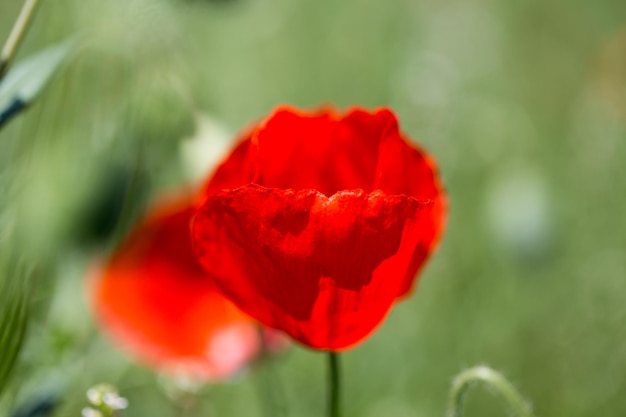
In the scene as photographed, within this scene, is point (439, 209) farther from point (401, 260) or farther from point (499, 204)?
point (499, 204)

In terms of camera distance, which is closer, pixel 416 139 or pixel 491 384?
pixel 491 384

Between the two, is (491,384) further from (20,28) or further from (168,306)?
(168,306)

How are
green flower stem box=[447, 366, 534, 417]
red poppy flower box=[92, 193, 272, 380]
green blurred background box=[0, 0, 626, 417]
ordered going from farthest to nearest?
red poppy flower box=[92, 193, 272, 380]
green blurred background box=[0, 0, 626, 417]
green flower stem box=[447, 366, 534, 417]

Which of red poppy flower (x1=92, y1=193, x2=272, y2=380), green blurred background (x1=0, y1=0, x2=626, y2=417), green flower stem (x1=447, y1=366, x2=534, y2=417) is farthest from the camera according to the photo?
red poppy flower (x1=92, y1=193, x2=272, y2=380)

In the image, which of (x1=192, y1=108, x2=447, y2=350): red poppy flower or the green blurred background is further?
the green blurred background

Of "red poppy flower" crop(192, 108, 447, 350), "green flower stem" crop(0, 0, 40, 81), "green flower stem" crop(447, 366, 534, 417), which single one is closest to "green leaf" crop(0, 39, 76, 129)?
"green flower stem" crop(0, 0, 40, 81)

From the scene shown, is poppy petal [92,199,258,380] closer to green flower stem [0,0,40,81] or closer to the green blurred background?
the green blurred background

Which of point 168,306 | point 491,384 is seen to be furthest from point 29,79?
point 168,306
